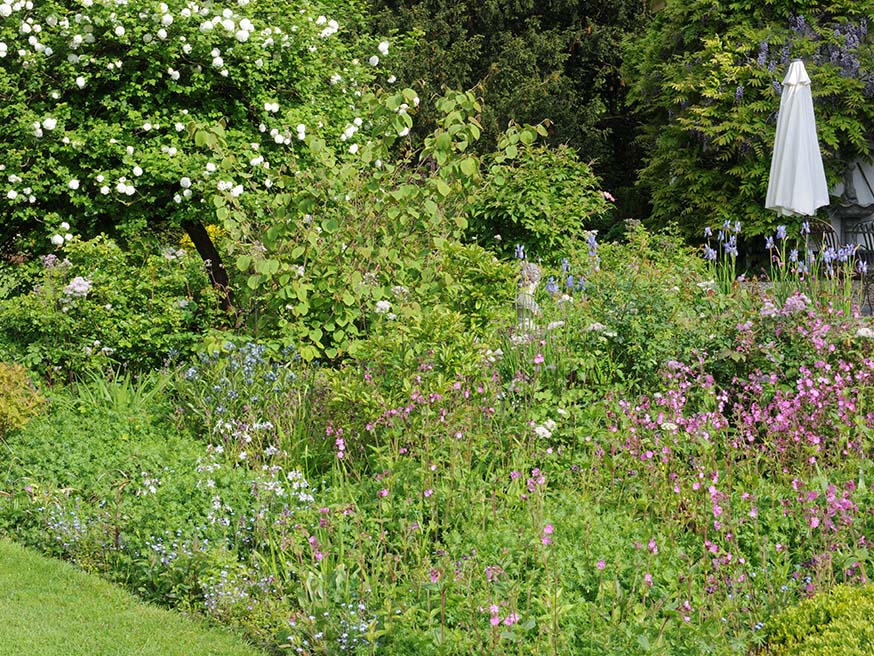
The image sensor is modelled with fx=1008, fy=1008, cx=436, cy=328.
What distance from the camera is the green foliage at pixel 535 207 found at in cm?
855

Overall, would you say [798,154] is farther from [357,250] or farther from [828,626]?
[828,626]

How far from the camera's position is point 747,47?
10828 millimetres

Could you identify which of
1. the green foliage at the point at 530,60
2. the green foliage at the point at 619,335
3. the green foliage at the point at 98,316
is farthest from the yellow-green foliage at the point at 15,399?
the green foliage at the point at 530,60

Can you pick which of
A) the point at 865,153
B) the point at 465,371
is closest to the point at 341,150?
the point at 465,371

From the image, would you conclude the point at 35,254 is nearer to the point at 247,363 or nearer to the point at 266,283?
the point at 266,283

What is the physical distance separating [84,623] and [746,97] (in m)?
9.25

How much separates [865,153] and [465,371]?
8012 mm

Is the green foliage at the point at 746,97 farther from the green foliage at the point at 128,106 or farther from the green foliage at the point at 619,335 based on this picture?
the green foliage at the point at 619,335

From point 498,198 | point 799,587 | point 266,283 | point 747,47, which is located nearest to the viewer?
point 799,587

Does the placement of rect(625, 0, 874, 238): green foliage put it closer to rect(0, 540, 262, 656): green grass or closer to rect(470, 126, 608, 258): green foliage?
rect(470, 126, 608, 258): green foliage

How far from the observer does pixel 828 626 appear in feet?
9.38

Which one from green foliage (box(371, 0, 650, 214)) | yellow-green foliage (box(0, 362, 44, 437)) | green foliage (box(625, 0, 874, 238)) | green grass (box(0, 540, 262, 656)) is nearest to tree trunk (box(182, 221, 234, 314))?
yellow-green foliage (box(0, 362, 44, 437))

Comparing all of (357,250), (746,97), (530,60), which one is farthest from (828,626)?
(530,60)

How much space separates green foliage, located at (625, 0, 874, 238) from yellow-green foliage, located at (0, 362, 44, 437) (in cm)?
745
